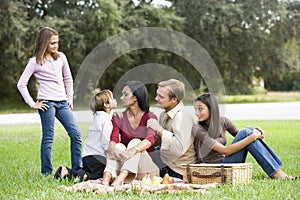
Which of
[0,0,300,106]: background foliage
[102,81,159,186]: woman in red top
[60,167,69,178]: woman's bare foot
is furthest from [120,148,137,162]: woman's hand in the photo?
[0,0,300,106]: background foliage

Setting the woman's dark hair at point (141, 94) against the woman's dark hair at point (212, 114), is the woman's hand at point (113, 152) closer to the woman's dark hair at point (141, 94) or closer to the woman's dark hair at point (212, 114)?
the woman's dark hair at point (141, 94)

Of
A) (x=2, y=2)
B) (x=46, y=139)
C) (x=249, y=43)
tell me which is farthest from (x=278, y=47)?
(x=46, y=139)

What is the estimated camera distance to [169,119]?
459 centimetres

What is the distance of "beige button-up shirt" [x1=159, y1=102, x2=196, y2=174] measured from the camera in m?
4.49

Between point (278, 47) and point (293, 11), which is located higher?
point (293, 11)

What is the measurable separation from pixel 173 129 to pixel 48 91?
1268 millimetres

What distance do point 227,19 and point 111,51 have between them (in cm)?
741

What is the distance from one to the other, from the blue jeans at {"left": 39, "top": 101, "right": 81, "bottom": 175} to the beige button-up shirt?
94 cm

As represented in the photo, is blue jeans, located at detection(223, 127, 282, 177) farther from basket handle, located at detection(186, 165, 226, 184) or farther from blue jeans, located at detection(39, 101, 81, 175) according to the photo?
blue jeans, located at detection(39, 101, 81, 175)

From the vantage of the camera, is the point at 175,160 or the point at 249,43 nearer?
the point at 175,160

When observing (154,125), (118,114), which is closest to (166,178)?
(154,125)

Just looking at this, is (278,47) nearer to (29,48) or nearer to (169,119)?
(29,48)

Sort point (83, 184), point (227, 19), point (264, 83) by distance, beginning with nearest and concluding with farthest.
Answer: point (83, 184), point (227, 19), point (264, 83)

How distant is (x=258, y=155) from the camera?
4512mm
